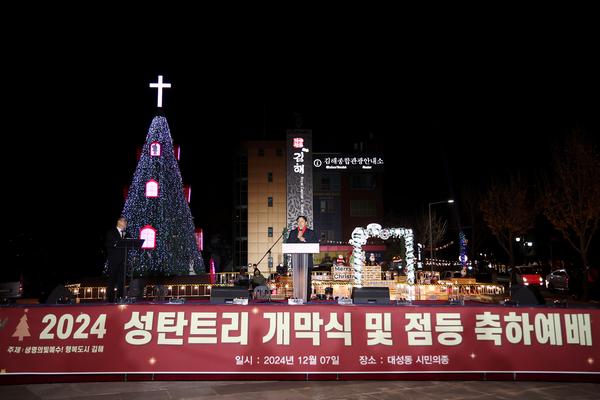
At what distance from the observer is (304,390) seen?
5.59m

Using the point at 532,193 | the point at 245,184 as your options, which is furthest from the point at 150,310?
the point at 245,184

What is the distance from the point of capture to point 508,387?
573 cm

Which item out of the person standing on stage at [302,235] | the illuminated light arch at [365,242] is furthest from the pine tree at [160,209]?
the person standing on stage at [302,235]

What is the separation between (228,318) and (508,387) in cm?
393

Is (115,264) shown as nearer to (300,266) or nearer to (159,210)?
(300,266)

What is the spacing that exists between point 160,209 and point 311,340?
703 inches

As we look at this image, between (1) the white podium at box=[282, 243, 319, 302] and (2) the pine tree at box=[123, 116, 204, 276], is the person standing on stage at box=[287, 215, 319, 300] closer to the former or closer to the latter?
(1) the white podium at box=[282, 243, 319, 302]

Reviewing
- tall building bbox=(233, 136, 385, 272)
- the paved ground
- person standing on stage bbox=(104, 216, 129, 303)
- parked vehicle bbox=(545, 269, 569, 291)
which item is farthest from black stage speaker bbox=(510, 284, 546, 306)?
tall building bbox=(233, 136, 385, 272)

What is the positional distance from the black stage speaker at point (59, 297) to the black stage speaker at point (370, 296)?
A: 459 centimetres

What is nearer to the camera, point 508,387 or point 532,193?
point 508,387

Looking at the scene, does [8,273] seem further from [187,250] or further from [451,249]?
[451,249]

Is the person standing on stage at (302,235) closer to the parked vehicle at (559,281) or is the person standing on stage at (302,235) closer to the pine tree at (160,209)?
the pine tree at (160,209)

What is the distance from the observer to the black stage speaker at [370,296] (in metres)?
6.35

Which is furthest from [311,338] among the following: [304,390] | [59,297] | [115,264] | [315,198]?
[315,198]
